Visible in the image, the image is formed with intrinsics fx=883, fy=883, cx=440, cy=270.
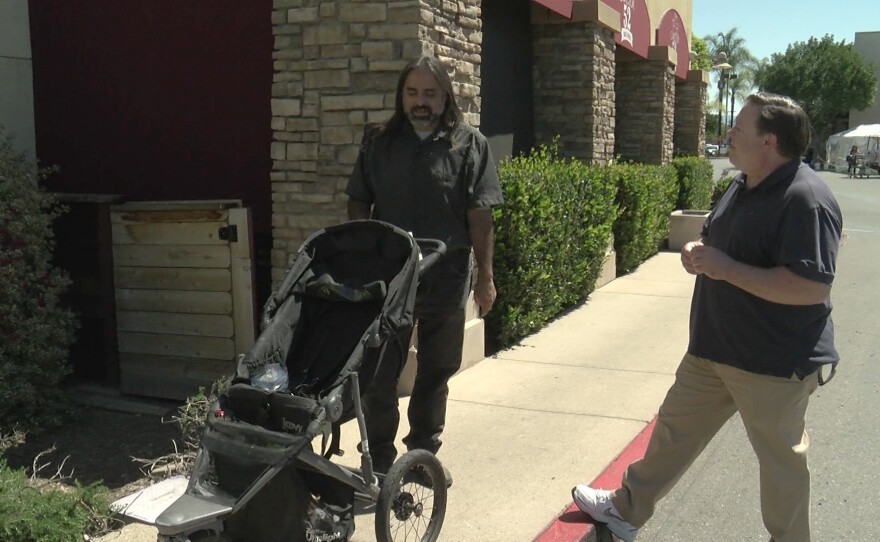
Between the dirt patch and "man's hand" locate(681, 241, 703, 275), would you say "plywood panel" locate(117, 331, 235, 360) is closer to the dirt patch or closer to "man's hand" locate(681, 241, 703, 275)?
the dirt patch

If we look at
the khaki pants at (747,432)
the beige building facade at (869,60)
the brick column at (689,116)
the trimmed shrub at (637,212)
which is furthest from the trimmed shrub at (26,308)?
the beige building facade at (869,60)

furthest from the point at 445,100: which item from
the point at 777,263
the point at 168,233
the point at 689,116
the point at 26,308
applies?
the point at 689,116

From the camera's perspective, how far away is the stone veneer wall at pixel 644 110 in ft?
46.5

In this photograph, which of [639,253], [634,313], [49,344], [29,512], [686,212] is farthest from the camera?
[686,212]

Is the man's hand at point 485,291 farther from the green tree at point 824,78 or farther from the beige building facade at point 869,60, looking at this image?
the beige building facade at point 869,60

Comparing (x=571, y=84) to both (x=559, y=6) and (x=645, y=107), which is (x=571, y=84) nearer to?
(x=559, y=6)

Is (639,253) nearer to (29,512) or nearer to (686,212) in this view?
(686,212)

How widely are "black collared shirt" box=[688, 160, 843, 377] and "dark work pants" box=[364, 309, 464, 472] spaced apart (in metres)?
1.18

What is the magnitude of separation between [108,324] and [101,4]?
2579 mm

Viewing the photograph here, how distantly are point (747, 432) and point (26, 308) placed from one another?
421cm

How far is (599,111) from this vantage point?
10.7 metres

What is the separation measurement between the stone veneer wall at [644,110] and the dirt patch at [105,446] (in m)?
10.1

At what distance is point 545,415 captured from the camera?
18.5ft

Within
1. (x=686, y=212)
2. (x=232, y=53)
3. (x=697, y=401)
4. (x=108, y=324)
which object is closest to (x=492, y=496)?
(x=697, y=401)
